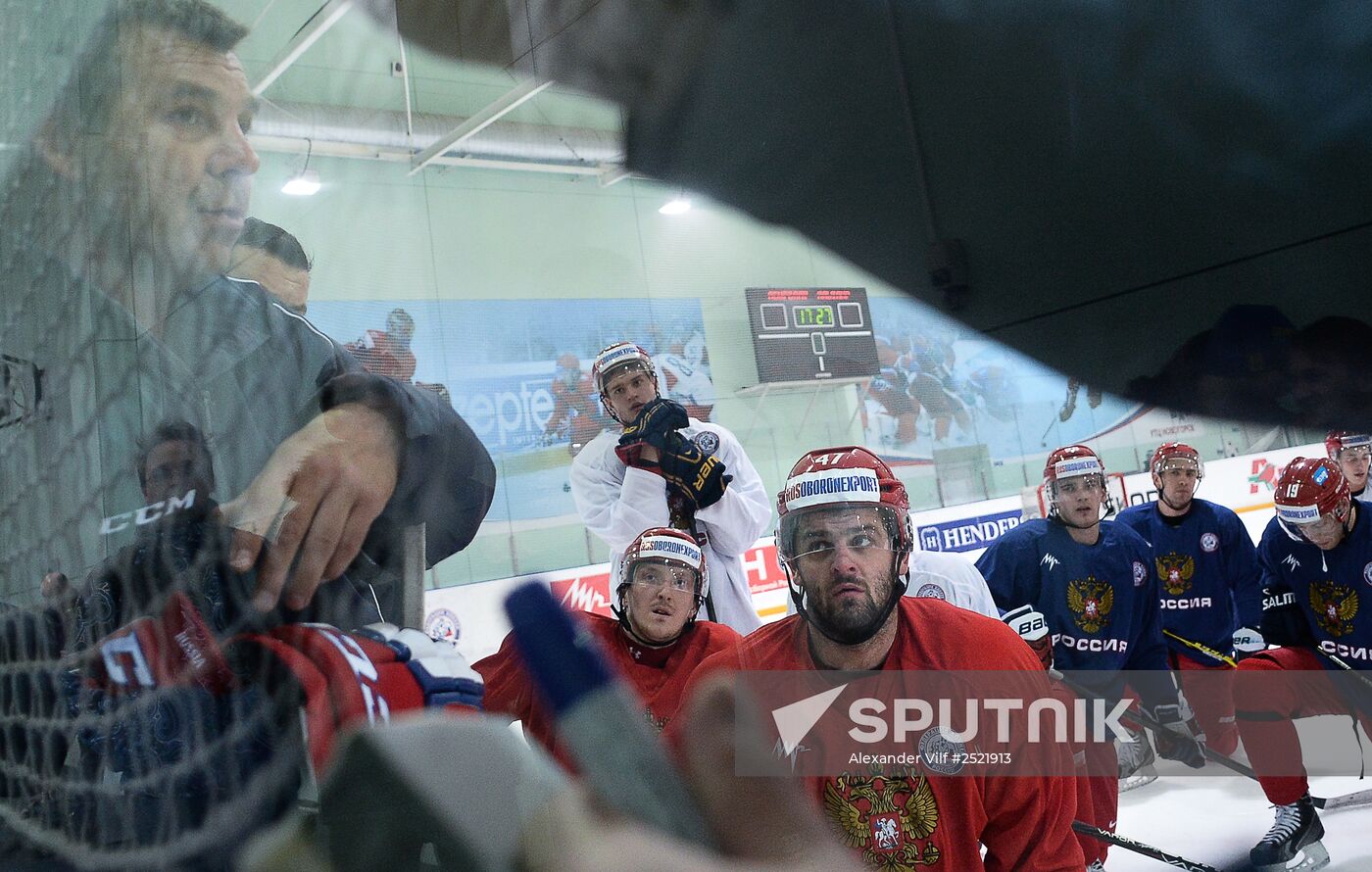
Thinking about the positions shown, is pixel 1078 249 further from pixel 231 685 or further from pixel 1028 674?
pixel 1028 674

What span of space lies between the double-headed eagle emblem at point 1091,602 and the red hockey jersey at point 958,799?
0.73 meters

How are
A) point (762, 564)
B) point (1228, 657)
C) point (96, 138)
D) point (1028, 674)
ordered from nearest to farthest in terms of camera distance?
point (96, 138), point (1028, 674), point (762, 564), point (1228, 657)

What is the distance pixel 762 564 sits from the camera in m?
1.46

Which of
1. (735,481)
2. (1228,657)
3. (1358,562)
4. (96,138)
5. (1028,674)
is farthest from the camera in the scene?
(1228,657)

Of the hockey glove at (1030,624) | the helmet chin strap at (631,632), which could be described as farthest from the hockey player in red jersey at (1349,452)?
the hockey glove at (1030,624)

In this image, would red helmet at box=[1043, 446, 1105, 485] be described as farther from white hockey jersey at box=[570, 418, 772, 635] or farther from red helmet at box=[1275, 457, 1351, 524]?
white hockey jersey at box=[570, 418, 772, 635]

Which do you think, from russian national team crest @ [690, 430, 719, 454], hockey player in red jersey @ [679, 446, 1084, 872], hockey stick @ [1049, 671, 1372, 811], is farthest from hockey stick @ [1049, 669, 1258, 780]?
russian national team crest @ [690, 430, 719, 454]

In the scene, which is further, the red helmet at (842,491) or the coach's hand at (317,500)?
the red helmet at (842,491)

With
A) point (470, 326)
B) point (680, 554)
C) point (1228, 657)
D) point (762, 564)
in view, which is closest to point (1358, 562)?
point (1228, 657)

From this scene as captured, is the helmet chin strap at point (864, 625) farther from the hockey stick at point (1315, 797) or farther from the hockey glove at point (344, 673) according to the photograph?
the hockey stick at point (1315, 797)

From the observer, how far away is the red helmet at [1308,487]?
1.32 feet

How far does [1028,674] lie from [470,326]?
0.52 m

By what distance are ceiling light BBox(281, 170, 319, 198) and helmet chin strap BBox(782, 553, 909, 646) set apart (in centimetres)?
52

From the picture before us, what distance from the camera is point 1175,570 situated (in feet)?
5.61
